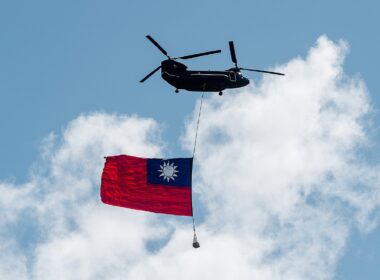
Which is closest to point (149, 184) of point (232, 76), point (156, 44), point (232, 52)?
point (156, 44)

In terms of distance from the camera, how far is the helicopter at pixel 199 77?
44562 millimetres

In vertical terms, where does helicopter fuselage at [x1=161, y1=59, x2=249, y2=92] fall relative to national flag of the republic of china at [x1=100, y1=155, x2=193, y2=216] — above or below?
above

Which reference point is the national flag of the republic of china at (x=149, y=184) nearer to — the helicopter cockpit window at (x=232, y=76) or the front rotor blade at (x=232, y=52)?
the helicopter cockpit window at (x=232, y=76)

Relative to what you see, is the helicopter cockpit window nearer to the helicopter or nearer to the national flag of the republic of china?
the helicopter

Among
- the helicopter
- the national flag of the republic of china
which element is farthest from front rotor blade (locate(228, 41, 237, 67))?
the national flag of the republic of china

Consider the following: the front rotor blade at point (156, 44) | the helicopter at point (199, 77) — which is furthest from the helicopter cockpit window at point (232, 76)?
the front rotor blade at point (156, 44)

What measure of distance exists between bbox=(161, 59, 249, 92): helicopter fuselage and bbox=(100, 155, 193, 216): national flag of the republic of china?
7.42 m

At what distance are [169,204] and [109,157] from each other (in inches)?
178

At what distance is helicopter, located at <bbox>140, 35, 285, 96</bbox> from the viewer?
44.6m

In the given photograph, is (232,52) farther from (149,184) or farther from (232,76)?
(149,184)

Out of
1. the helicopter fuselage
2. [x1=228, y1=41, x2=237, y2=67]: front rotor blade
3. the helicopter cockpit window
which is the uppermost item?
[x1=228, y1=41, x2=237, y2=67]: front rotor blade

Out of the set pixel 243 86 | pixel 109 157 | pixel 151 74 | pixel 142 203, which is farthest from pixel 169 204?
pixel 243 86

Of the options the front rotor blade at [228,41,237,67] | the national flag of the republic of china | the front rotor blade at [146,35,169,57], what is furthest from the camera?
the front rotor blade at [228,41,237,67]

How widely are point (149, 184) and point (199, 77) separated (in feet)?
32.6
